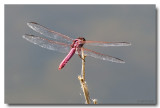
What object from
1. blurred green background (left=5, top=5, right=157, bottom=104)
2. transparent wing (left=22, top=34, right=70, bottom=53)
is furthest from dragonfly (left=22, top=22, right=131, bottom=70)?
blurred green background (left=5, top=5, right=157, bottom=104)

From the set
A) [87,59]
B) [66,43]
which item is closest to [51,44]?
[66,43]

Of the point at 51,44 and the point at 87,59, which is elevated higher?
the point at 51,44

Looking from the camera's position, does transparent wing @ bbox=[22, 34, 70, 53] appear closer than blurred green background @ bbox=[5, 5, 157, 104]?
Yes

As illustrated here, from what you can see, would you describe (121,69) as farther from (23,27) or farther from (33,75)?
(23,27)

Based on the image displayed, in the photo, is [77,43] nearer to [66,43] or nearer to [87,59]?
[66,43]

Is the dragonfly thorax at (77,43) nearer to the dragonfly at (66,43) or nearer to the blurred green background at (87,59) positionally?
the dragonfly at (66,43)

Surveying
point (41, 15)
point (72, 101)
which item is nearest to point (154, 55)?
point (72, 101)

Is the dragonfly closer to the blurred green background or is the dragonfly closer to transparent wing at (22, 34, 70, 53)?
transparent wing at (22, 34, 70, 53)

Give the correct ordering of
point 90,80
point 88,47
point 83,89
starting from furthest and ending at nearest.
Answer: point 90,80
point 88,47
point 83,89
